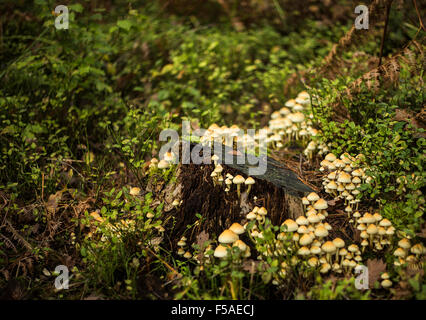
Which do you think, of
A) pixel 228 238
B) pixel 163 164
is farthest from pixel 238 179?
pixel 163 164

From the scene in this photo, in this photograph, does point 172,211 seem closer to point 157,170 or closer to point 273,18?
point 157,170

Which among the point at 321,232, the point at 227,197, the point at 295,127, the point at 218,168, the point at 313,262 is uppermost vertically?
the point at 295,127

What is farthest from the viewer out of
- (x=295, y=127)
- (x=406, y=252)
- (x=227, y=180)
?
(x=295, y=127)

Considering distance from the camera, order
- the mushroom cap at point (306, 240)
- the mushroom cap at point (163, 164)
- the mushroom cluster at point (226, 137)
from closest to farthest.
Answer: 1. the mushroom cap at point (306, 240)
2. the mushroom cap at point (163, 164)
3. the mushroom cluster at point (226, 137)

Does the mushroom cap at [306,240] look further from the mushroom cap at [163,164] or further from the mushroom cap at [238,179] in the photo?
the mushroom cap at [163,164]

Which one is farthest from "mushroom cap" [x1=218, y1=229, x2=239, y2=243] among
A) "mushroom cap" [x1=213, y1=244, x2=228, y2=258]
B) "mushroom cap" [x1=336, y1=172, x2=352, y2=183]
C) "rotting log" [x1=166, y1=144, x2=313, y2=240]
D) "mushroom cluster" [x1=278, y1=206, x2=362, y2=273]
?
"mushroom cap" [x1=336, y1=172, x2=352, y2=183]

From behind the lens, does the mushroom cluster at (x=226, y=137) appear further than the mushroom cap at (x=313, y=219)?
Yes

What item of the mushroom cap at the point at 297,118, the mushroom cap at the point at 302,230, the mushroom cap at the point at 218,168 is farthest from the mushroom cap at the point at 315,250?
the mushroom cap at the point at 297,118

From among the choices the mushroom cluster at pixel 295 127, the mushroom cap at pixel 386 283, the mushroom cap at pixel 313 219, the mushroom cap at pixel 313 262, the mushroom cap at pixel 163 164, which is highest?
the mushroom cluster at pixel 295 127

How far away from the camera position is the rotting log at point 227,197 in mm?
3480

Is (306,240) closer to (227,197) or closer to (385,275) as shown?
(385,275)

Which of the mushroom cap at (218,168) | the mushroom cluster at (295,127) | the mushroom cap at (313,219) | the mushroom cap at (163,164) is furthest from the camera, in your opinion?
the mushroom cluster at (295,127)

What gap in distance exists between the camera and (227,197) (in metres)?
3.60
